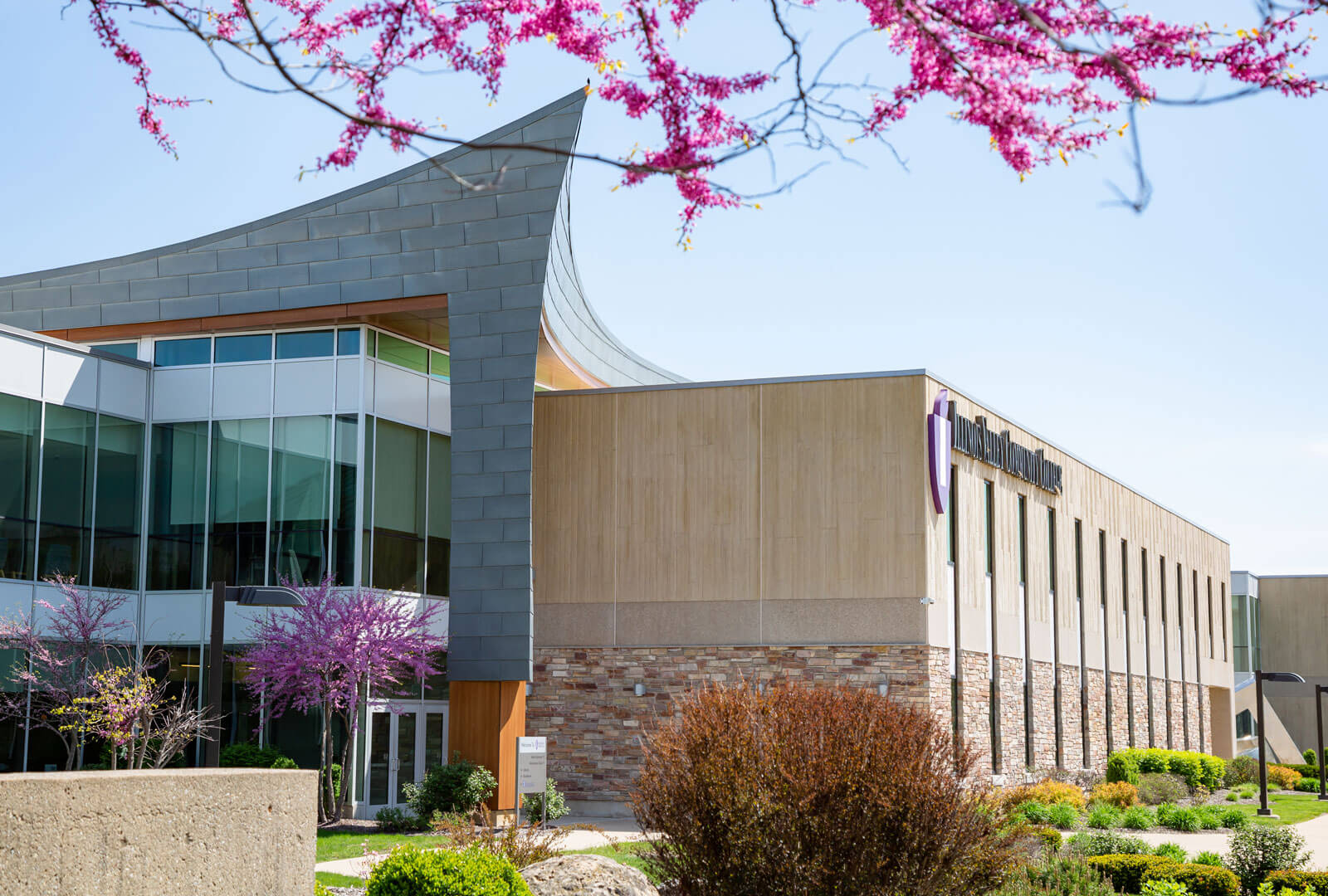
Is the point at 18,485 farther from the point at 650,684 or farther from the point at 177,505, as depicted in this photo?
the point at 650,684

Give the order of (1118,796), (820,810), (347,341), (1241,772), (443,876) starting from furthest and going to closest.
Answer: (1241,772) < (1118,796) < (347,341) < (443,876) < (820,810)

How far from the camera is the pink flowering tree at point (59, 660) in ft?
74.6

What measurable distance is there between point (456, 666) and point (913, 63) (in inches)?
798

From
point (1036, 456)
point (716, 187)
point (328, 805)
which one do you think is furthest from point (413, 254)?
point (716, 187)

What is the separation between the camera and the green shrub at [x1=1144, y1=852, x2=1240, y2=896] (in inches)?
566

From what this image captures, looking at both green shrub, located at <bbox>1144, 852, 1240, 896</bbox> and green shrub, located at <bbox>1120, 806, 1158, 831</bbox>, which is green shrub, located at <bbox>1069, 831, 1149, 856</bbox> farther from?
green shrub, located at <bbox>1120, 806, 1158, 831</bbox>

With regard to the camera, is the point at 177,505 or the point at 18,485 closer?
the point at 18,485

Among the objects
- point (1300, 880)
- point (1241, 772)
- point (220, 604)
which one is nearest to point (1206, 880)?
point (1300, 880)

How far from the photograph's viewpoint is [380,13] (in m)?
6.97

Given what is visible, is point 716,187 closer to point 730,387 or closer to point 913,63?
point 913,63

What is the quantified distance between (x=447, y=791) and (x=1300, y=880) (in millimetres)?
13597

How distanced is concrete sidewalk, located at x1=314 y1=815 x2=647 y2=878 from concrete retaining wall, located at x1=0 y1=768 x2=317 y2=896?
3.90 meters

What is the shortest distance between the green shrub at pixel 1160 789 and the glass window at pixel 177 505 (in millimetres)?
20571

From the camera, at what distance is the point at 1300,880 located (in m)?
14.3
